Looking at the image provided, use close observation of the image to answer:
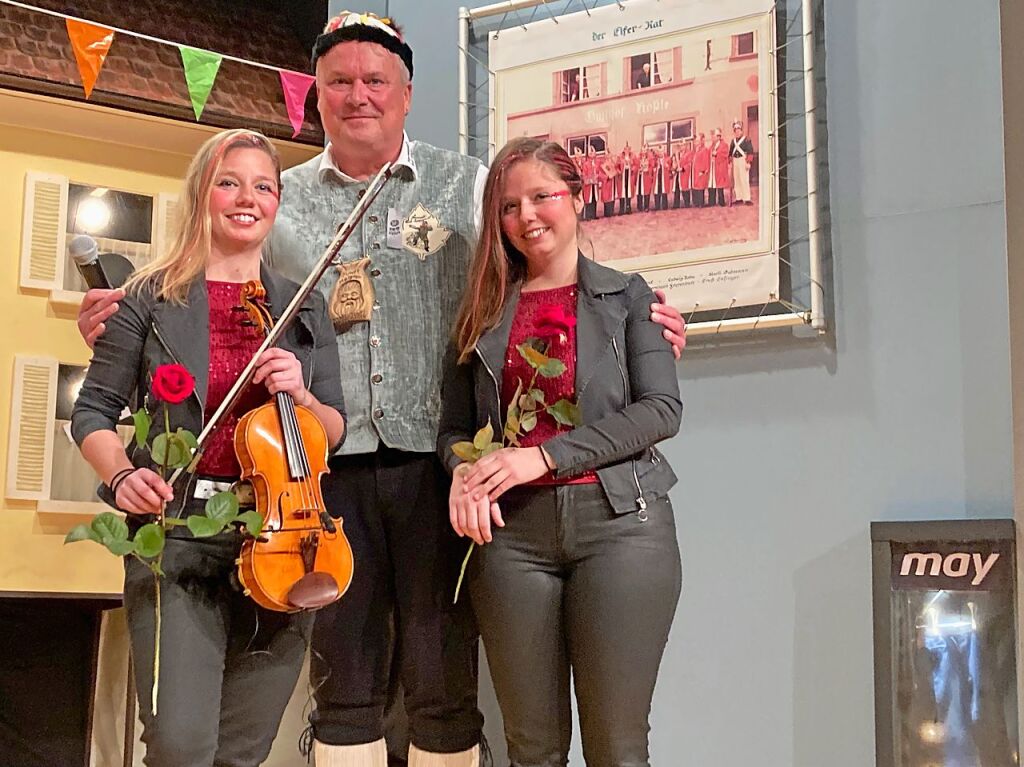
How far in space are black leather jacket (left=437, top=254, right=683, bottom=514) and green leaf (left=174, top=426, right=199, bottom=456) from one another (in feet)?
1.48

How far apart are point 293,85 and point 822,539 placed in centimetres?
240

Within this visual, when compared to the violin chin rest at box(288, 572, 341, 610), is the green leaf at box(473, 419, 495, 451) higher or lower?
higher

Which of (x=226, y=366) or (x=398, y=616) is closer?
(x=226, y=366)

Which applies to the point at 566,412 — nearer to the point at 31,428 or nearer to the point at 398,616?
the point at 398,616

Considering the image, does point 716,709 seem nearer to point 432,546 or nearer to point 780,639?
point 780,639

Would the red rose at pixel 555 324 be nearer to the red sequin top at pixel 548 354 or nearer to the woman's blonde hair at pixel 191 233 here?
the red sequin top at pixel 548 354

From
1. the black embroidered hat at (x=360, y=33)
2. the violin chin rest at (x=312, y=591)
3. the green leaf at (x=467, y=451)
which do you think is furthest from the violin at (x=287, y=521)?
the black embroidered hat at (x=360, y=33)

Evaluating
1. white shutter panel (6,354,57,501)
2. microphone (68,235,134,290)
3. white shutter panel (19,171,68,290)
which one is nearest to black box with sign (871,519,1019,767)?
microphone (68,235,134,290)

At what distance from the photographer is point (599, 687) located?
1878 mm

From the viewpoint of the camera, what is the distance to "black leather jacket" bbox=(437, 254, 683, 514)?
189cm

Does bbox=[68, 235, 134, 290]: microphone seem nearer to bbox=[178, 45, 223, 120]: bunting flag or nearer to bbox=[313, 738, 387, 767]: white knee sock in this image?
bbox=[313, 738, 387, 767]: white knee sock

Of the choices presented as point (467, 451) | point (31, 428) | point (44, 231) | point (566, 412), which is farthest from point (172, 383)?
point (44, 231)

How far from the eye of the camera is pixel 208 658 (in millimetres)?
1766

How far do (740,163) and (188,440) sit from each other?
1611mm
